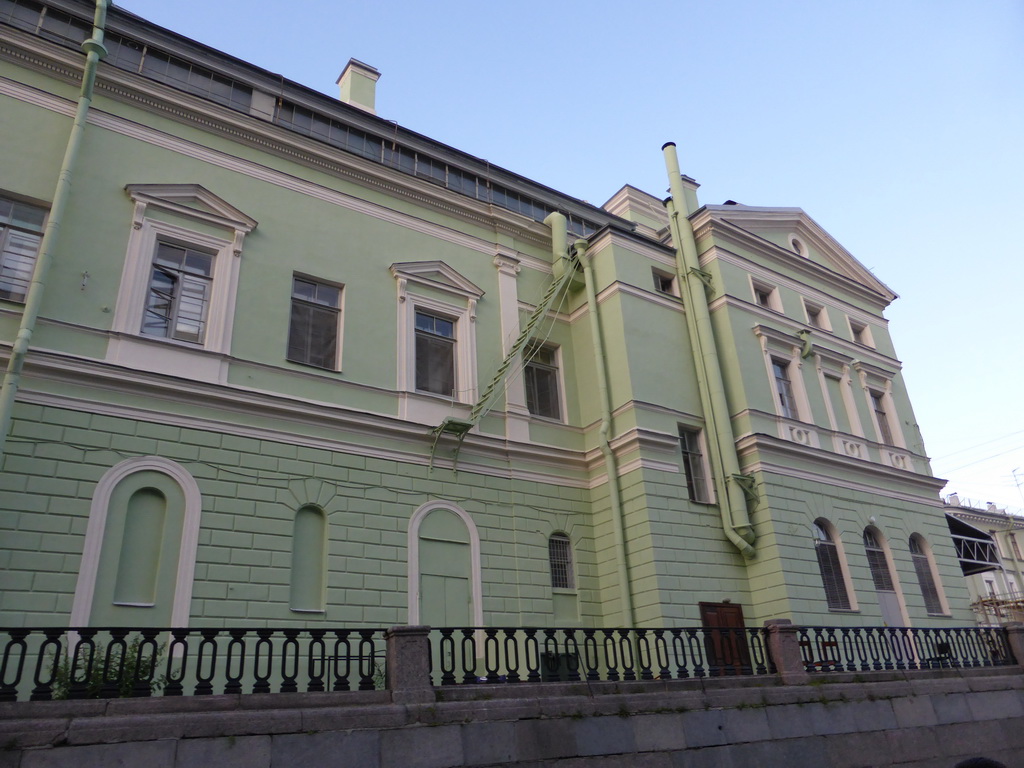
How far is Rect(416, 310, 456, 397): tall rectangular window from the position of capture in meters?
16.8

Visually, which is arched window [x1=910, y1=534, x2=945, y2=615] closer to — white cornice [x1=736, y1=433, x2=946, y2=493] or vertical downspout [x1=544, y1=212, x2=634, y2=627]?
white cornice [x1=736, y1=433, x2=946, y2=493]

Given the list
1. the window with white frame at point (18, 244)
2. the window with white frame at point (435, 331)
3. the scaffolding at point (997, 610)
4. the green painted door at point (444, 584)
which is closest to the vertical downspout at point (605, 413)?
the window with white frame at point (435, 331)

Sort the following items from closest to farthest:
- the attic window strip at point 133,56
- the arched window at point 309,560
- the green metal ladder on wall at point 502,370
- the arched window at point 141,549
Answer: the arched window at point 141,549
the arched window at point 309,560
the attic window strip at point 133,56
the green metal ladder on wall at point 502,370

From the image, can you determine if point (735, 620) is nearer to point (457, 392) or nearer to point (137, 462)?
point (457, 392)

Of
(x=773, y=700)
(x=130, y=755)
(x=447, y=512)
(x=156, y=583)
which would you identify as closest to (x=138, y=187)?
(x=156, y=583)

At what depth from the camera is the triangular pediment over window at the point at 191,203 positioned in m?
14.3

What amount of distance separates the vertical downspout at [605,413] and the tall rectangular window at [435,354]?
3385 mm

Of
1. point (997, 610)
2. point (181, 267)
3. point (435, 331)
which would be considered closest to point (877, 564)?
point (435, 331)

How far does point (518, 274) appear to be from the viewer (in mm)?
19312

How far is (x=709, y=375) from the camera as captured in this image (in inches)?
746

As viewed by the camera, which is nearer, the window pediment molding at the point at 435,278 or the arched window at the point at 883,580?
the window pediment molding at the point at 435,278

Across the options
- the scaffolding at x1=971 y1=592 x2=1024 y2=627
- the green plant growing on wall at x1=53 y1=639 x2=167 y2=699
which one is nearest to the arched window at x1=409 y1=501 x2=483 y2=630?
the green plant growing on wall at x1=53 y1=639 x2=167 y2=699

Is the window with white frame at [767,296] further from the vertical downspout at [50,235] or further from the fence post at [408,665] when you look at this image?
the vertical downspout at [50,235]

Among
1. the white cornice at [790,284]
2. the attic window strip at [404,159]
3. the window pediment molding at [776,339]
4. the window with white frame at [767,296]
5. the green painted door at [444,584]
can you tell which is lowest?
the green painted door at [444,584]
